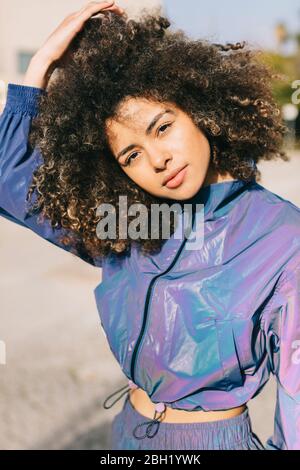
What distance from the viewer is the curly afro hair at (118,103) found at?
66.5 inches

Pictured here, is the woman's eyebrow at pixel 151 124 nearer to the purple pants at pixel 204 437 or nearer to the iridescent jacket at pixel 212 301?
the iridescent jacket at pixel 212 301

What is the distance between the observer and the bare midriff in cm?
173

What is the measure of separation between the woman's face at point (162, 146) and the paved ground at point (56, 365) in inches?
91.0

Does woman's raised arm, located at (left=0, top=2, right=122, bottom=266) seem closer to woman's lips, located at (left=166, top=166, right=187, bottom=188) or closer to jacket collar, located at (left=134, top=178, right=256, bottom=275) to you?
jacket collar, located at (left=134, top=178, right=256, bottom=275)

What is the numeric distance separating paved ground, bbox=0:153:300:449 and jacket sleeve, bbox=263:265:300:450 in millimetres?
2258

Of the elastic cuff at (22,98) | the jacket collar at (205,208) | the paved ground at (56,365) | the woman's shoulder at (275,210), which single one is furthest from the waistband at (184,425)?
the paved ground at (56,365)

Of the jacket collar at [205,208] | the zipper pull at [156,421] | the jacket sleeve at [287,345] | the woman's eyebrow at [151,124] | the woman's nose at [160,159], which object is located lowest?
the zipper pull at [156,421]

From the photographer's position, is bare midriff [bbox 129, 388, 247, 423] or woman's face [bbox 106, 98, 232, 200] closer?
woman's face [bbox 106, 98, 232, 200]

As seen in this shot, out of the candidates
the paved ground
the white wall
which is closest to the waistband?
the paved ground

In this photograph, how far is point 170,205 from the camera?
1.80 meters

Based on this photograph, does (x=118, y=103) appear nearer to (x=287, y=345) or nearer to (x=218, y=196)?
(x=218, y=196)

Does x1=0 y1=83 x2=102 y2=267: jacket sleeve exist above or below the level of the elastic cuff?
below

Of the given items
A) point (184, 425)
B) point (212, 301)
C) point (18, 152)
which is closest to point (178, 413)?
point (184, 425)
